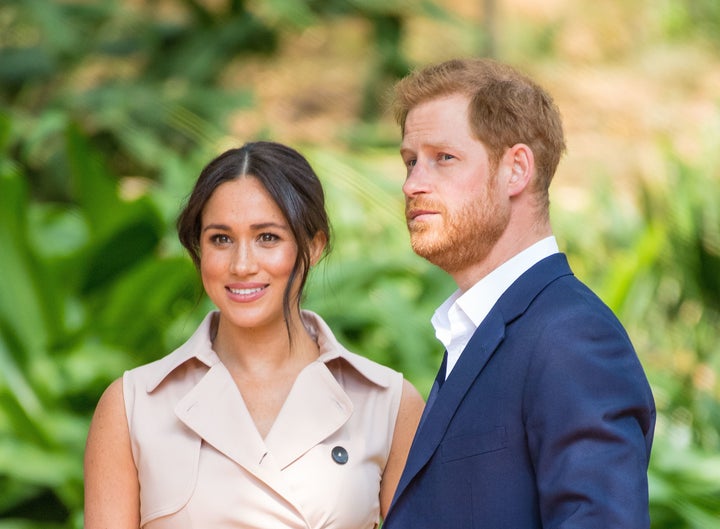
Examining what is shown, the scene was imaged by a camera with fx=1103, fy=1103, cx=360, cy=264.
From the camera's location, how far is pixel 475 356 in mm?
1466

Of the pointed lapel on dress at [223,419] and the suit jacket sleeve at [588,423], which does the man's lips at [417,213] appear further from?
the pointed lapel on dress at [223,419]

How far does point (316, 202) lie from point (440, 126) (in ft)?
1.32

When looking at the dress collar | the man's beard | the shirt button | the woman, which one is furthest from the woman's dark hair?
the man's beard

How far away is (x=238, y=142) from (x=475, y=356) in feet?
15.2

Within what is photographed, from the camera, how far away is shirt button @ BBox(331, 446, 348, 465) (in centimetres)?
183

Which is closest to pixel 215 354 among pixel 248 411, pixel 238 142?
pixel 248 411

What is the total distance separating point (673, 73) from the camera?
10367 mm

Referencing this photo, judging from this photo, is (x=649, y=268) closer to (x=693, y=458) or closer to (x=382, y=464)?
(x=693, y=458)

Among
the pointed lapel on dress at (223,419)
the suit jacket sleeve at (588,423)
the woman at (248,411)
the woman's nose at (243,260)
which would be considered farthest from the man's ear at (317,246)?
the suit jacket sleeve at (588,423)

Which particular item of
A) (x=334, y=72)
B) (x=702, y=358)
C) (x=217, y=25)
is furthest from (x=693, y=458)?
(x=334, y=72)

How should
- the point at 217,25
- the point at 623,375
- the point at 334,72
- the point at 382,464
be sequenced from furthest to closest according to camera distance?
the point at 334,72 → the point at 217,25 → the point at 382,464 → the point at 623,375

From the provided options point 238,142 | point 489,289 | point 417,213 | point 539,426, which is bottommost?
point 539,426

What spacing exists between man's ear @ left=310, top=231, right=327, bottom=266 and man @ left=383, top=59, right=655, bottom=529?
0.34 m

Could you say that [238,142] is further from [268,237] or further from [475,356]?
[475,356]
